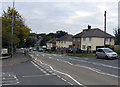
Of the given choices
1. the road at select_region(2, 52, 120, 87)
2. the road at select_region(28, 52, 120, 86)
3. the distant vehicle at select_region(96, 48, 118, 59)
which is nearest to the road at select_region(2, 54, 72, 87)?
the road at select_region(2, 52, 120, 87)

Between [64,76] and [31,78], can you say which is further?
[64,76]

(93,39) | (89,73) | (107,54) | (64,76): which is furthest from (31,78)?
(93,39)

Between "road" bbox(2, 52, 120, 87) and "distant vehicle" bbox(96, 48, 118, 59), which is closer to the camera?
"road" bbox(2, 52, 120, 87)

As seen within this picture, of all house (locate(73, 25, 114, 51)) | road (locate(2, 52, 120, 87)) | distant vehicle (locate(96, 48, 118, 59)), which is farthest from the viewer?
house (locate(73, 25, 114, 51))

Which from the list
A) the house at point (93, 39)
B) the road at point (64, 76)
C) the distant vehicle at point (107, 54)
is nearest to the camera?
the road at point (64, 76)

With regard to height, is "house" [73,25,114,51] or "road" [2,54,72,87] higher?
"house" [73,25,114,51]

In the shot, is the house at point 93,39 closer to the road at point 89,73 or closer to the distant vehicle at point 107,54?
the distant vehicle at point 107,54

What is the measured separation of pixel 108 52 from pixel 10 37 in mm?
17050

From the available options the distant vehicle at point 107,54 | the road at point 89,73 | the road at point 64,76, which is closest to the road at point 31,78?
the road at point 64,76

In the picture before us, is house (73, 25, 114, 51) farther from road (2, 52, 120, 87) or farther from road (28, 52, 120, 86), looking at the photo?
road (2, 52, 120, 87)

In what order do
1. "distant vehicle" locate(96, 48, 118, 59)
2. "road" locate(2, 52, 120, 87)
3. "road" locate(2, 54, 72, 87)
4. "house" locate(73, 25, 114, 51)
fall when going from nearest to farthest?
"road" locate(2, 52, 120, 87) < "road" locate(2, 54, 72, 87) < "distant vehicle" locate(96, 48, 118, 59) < "house" locate(73, 25, 114, 51)

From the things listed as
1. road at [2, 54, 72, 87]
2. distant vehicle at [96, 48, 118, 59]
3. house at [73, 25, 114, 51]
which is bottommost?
road at [2, 54, 72, 87]

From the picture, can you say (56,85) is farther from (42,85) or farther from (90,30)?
(90,30)

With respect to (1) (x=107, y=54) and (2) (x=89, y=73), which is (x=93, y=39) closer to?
(1) (x=107, y=54)
